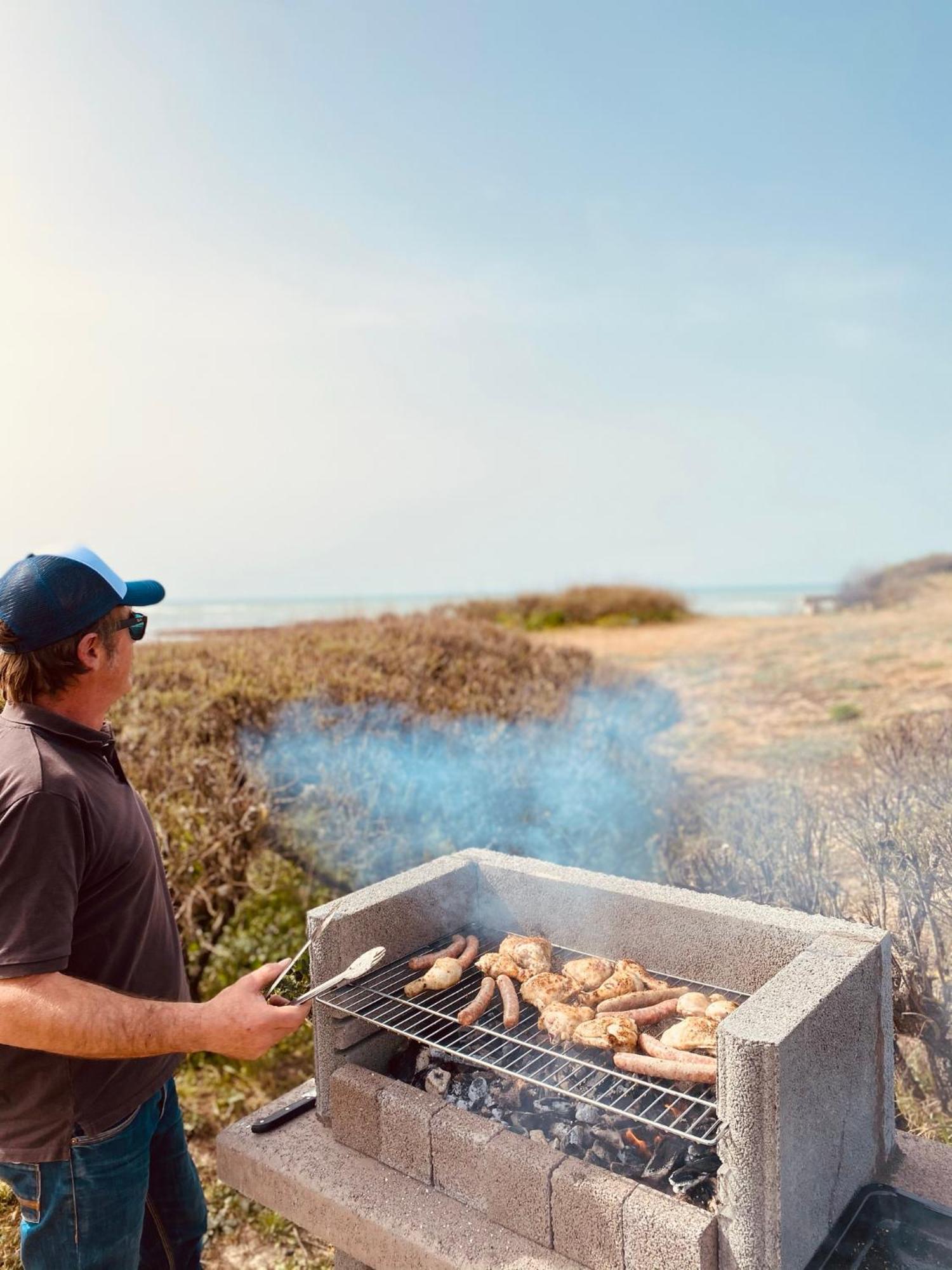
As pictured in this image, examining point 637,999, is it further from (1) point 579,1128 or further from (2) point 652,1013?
(1) point 579,1128

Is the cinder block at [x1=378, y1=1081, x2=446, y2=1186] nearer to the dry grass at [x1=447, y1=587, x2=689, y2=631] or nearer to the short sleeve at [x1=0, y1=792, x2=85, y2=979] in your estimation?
the short sleeve at [x1=0, y1=792, x2=85, y2=979]

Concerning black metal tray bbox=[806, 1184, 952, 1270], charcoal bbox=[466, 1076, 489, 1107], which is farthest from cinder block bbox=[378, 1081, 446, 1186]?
black metal tray bbox=[806, 1184, 952, 1270]

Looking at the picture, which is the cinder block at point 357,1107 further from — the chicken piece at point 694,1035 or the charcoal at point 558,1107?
the chicken piece at point 694,1035

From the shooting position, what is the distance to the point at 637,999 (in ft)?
8.61

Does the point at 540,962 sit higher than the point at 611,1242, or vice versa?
the point at 540,962

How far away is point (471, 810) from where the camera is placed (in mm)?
5754

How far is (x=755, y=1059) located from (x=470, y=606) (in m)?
14.7

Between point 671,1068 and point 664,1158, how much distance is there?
280 millimetres

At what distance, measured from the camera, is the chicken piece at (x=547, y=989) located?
2676 mm

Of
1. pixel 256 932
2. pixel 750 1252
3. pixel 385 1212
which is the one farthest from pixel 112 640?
pixel 256 932

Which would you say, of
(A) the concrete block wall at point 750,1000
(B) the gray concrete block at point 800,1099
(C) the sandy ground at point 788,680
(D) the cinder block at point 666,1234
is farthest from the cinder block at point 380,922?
(C) the sandy ground at point 788,680

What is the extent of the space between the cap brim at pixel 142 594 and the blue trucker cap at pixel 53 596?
108mm

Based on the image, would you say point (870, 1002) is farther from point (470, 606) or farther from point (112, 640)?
point (470, 606)

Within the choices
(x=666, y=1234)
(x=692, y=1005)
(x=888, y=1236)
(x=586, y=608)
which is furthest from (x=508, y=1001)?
(x=586, y=608)
